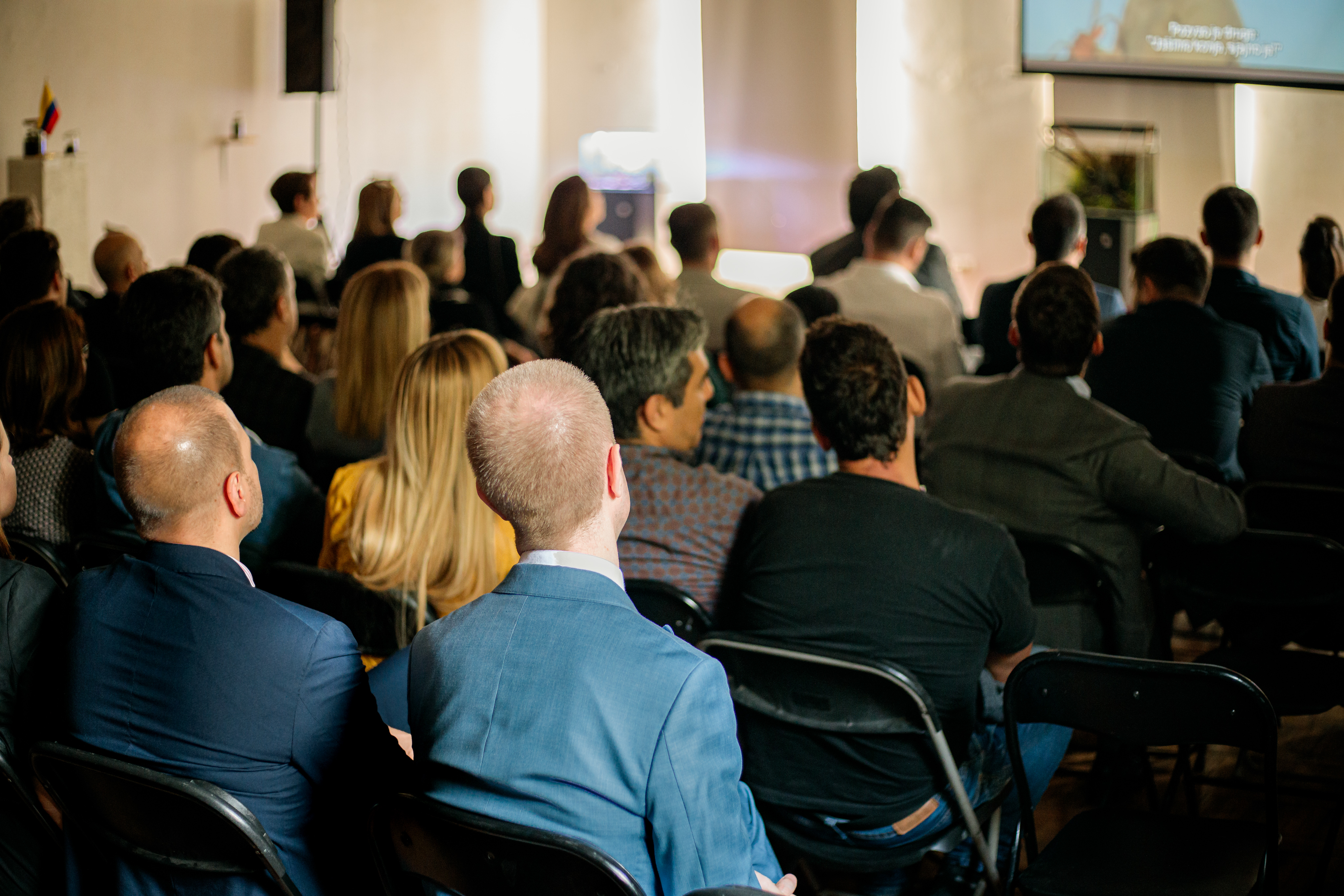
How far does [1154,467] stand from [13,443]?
263 cm

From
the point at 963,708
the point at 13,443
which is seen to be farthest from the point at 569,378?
the point at 13,443

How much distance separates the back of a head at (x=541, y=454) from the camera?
1.48 meters

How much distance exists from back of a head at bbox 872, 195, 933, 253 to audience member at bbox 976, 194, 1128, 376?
1.19 ft

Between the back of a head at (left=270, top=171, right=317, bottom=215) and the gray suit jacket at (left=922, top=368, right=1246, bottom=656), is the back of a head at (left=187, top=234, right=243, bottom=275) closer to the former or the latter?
the back of a head at (left=270, top=171, right=317, bottom=215)

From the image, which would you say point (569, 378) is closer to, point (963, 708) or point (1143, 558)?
point (963, 708)

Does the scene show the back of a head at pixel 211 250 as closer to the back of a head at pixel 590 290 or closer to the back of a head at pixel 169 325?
the back of a head at pixel 590 290

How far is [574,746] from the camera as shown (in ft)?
4.54

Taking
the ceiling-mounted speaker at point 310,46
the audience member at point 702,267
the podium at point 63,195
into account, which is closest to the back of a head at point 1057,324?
the audience member at point 702,267

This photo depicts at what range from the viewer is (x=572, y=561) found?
1.48 m

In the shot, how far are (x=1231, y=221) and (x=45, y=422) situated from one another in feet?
12.8

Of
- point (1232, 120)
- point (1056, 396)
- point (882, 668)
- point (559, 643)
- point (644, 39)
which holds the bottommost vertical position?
point (882, 668)

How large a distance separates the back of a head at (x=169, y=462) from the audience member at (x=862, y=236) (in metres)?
4.17

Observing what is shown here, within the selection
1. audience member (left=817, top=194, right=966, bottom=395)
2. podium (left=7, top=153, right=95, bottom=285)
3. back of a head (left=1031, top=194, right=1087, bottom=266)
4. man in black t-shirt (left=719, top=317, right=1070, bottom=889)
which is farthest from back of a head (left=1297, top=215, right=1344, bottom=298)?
podium (left=7, top=153, right=95, bottom=285)

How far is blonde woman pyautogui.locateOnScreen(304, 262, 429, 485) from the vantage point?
11.7ft
